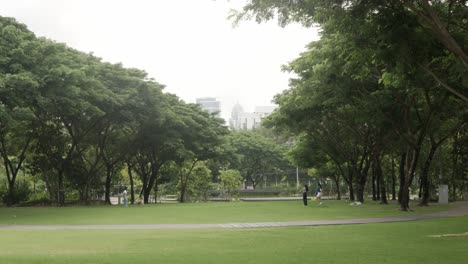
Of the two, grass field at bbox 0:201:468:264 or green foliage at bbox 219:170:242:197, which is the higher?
green foliage at bbox 219:170:242:197

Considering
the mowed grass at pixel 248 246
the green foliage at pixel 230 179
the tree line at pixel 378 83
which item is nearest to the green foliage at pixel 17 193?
the green foliage at pixel 230 179

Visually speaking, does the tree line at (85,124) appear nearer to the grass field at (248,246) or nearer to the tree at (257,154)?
the grass field at (248,246)

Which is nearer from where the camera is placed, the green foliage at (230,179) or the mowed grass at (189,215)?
the mowed grass at (189,215)

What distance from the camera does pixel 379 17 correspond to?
14391 millimetres

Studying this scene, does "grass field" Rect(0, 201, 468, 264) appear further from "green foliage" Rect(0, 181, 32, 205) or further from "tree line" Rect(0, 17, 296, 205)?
"green foliage" Rect(0, 181, 32, 205)

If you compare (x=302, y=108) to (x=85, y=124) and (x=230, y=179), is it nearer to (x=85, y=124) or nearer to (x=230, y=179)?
(x=85, y=124)

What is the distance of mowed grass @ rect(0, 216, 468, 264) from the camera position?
10.4 m

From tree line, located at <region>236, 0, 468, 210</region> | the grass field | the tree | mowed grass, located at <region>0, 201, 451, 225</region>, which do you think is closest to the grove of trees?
tree line, located at <region>236, 0, 468, 210</region>

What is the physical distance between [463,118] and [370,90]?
576 centimetres

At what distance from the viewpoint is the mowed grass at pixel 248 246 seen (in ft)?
34.2

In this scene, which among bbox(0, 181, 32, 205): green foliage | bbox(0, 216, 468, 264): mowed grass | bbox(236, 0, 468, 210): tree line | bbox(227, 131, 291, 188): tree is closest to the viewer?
bbox(0, 216, 468, 264): mowed grass

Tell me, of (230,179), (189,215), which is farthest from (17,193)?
(189,215)

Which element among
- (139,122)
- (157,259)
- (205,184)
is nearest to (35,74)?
(139,122)

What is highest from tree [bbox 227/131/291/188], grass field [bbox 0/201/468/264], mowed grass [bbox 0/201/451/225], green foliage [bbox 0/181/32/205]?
tree [bbox 227/131/291/188]
